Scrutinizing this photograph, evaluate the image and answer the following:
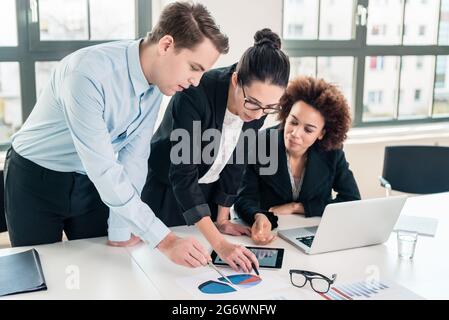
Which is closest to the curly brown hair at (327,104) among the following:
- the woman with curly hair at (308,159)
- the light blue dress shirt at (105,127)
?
the woman with curly hair at (308,159)

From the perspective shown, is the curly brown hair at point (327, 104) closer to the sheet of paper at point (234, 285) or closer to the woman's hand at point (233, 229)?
the woman's hand at point (233, 229)

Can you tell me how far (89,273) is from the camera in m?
1.51

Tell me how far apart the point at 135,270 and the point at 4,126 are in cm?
204

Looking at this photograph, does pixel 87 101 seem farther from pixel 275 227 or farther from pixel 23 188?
pixel 275 227

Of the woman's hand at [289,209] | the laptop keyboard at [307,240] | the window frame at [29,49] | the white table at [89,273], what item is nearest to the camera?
the white table at [89,273]

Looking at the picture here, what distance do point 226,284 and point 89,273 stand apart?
38 centimetres

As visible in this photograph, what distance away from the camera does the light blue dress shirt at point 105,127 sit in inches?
56.6

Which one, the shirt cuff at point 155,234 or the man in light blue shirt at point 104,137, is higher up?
the man in light blue shirt at point 104,137

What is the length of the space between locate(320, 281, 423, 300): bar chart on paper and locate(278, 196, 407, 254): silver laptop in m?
0.22

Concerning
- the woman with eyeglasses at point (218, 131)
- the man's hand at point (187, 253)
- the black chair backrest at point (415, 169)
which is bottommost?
the black chair backrest at point (415, 169)

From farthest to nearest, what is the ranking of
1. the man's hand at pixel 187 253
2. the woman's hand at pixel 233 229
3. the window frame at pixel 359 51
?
the window frame at pixel 359 51 < the woman's hand at pixel 233 229 < the man's hand at pixel 187 253

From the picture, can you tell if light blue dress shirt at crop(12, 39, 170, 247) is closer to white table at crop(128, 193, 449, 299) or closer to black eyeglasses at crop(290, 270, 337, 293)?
white table at crop(128, 193, 449, 299)

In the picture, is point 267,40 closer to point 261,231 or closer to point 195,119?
point 195,119

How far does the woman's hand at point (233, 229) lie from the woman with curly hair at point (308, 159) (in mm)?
266
